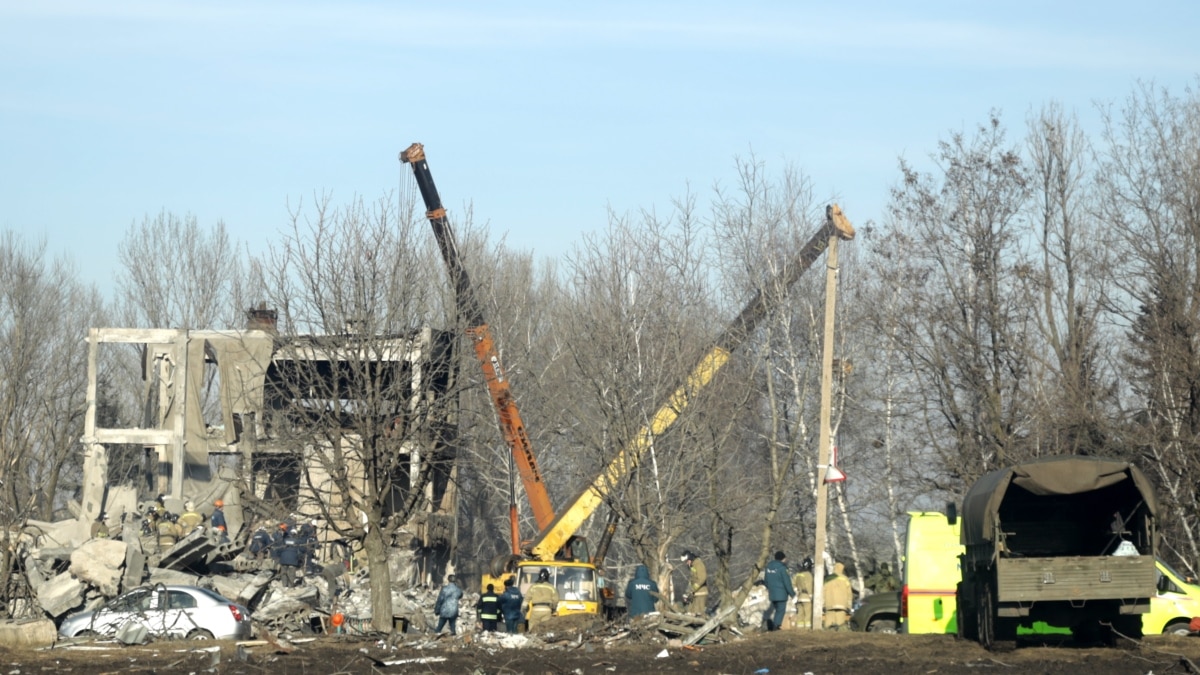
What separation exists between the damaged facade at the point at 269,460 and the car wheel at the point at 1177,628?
39.5ft

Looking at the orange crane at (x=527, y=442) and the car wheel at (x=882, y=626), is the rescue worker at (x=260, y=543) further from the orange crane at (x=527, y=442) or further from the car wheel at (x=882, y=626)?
the car wheel at (x=882, y=626)

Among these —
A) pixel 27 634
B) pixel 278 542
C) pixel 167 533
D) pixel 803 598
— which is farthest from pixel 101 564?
pixel 803 598

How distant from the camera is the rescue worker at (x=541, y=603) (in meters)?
23.0

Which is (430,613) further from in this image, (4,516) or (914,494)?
(914,494)

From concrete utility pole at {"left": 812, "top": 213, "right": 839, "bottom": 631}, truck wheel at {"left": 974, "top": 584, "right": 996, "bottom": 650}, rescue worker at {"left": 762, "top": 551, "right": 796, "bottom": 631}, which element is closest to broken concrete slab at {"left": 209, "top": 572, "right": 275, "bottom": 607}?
rescue worker at {"left": 762, "top": 551, "right": 796, "bottom": 631}

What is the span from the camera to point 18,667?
16672mm

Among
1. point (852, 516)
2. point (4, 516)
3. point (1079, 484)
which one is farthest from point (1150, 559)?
point (852, 516)

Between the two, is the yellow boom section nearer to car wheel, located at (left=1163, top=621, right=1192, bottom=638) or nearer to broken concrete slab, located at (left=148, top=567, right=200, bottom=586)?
broken concrete slab, located at (left=148, top=567, right=200, bottom=586)

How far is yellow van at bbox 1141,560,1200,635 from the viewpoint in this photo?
19.5 meters

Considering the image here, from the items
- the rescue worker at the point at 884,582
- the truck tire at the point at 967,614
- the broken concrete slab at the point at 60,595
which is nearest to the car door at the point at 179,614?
the broken concrete slab at the point at 60,595

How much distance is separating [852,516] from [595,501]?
52.2 feet

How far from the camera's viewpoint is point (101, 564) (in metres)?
26.0

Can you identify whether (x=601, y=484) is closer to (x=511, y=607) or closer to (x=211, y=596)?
(x=511, y=607)

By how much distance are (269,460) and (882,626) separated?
2744 centimetres
